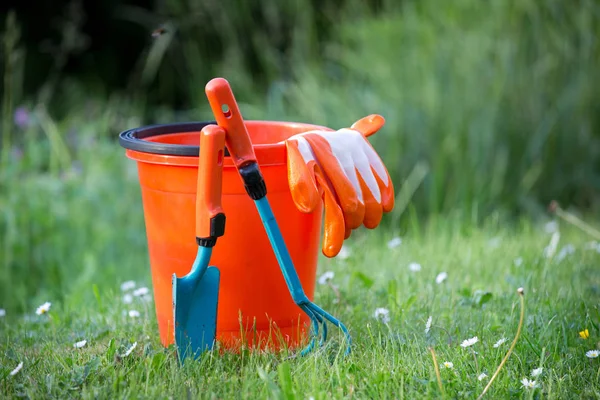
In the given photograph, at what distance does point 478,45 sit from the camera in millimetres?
4039

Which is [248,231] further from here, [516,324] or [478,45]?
[478,45]

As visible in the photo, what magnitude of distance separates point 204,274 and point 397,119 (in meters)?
2.24

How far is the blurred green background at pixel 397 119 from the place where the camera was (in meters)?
3.52

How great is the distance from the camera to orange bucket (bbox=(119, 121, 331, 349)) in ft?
6.19

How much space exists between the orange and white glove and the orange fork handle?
0.11 metres

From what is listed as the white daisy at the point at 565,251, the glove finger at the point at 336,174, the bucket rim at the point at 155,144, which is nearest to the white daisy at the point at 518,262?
the white daisy at the point at 565,251

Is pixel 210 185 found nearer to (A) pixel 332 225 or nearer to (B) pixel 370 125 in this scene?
(A) pixel 332 225

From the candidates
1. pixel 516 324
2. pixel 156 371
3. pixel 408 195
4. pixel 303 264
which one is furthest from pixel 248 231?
pixel 408 195

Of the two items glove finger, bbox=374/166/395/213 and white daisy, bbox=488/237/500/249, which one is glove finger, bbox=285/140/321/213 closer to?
glove finger, bbox=374/166/395/213

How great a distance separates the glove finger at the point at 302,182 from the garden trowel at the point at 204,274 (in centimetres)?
17

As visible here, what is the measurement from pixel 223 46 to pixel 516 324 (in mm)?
3800

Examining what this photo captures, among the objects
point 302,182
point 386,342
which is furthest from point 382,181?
point 386,342

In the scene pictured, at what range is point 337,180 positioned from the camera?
1872mm

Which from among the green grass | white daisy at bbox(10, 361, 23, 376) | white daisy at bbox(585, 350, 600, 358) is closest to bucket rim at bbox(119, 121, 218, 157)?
the green grass
